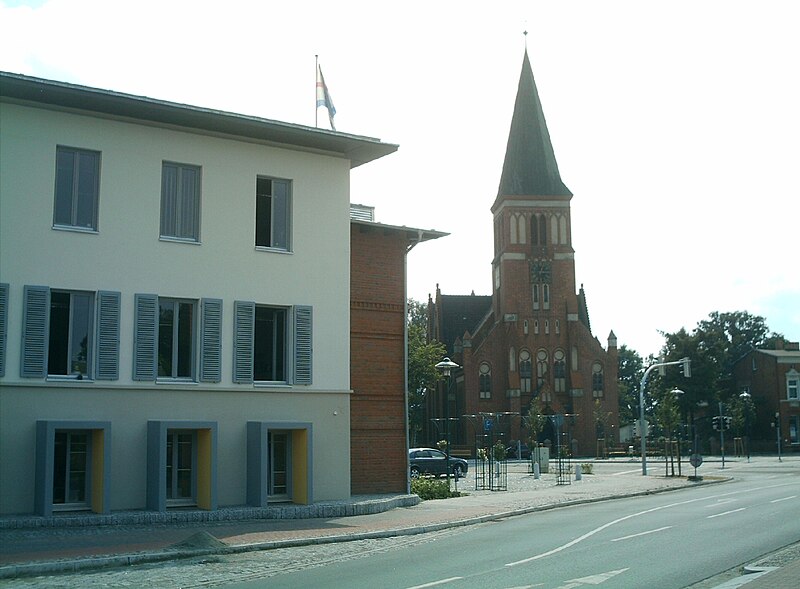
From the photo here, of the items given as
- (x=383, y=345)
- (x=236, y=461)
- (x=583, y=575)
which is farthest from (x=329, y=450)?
(x=583, y=575)

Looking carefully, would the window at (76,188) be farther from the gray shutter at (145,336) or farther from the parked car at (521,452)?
the parked car at (521,452)

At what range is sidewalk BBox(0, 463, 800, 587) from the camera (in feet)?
51.8

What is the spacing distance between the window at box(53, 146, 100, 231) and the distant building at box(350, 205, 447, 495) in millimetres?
7951

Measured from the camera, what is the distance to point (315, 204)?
25.6m

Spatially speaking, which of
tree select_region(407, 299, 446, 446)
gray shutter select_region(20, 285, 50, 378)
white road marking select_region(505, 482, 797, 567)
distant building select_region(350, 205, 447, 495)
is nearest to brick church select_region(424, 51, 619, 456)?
tree select_region(407, 299, 446, 446)

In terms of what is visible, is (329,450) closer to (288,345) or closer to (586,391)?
(288,345)

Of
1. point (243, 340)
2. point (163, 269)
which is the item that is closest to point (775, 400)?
point (243, 340)

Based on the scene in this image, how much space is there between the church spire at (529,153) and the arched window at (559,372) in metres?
15.5

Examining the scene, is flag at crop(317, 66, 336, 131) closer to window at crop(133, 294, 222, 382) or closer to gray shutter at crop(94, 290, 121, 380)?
window at crop(133, 294, 222, 382)

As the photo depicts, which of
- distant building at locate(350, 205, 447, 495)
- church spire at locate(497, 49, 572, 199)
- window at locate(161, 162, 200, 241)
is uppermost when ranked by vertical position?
church spire at locate(497, 49, 572, 199)

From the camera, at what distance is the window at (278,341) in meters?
24.0

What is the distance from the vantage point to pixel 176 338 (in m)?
23.0

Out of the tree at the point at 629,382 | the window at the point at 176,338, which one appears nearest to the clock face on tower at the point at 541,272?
the tree at the point at 629,382

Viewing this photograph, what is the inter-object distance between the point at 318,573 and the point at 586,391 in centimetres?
7604
